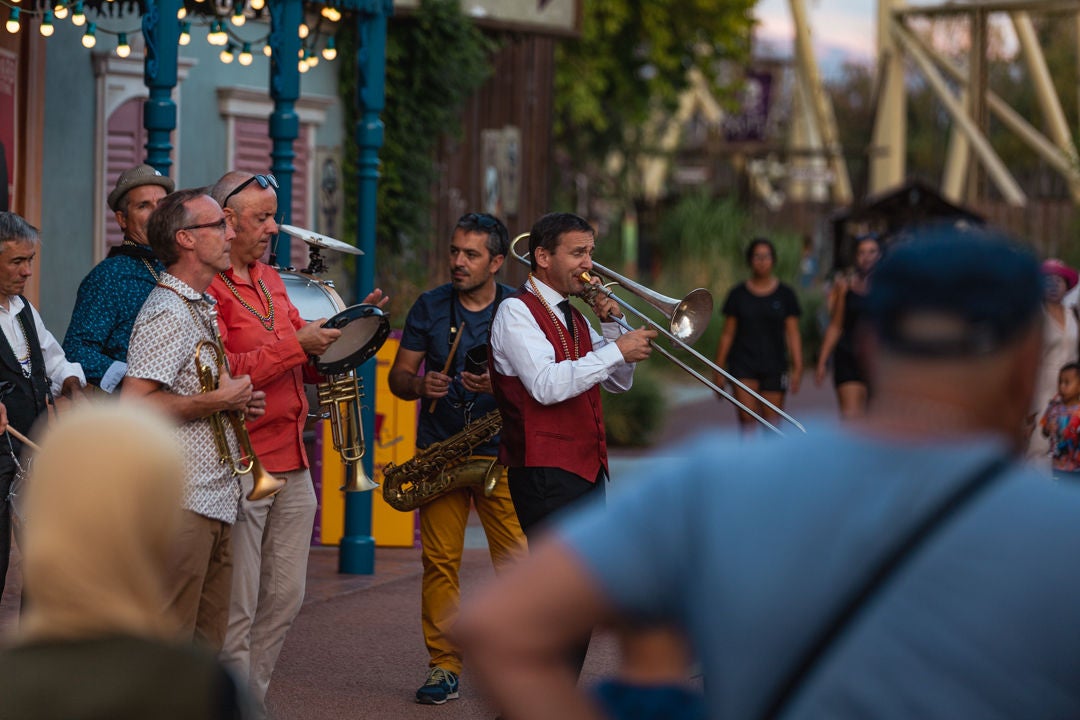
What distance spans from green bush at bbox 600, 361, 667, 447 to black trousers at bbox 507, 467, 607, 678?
33.1 feet

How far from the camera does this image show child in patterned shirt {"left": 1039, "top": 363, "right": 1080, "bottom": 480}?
8.76 metres

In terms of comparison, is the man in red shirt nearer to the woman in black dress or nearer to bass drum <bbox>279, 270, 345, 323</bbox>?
bass drum <bbox>279, 270, 345, 323</bbox>

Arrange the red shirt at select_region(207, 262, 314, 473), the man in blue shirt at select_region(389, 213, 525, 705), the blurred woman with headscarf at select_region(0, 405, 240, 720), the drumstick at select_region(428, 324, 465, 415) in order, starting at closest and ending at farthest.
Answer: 1. the blurred woman with headscarf at select_region(0, 405, 240, 720)
2. the red shirt at select_region(207, 262, 314, 473)
3. the man in blue shirt at select_region(389, 213, 525, 705)
4. the drumstick at select_region(428, 324, 465, 415)

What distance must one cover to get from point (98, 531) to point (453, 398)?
4638 mm

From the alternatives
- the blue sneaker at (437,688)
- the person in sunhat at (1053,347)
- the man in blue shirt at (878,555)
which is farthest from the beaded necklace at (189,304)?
the person in sunhat at (1053,347)

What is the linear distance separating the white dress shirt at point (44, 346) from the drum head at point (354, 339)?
101cm

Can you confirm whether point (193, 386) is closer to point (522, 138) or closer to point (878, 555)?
point (878, 555)

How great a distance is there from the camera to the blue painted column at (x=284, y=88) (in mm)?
9234

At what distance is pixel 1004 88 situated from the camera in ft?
189

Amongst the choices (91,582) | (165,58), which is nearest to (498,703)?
(91,582)

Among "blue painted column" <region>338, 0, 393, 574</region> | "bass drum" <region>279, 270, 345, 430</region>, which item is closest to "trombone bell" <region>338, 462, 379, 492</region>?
"bass drum" <region>279, 270, 345, 430</region>

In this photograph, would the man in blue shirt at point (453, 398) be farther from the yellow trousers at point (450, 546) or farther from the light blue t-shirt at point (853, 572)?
the light blue t-shirt at point (853, 572)

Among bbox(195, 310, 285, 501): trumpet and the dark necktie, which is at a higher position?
the dark necktie

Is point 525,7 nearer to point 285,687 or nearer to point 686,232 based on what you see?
point 686,232
